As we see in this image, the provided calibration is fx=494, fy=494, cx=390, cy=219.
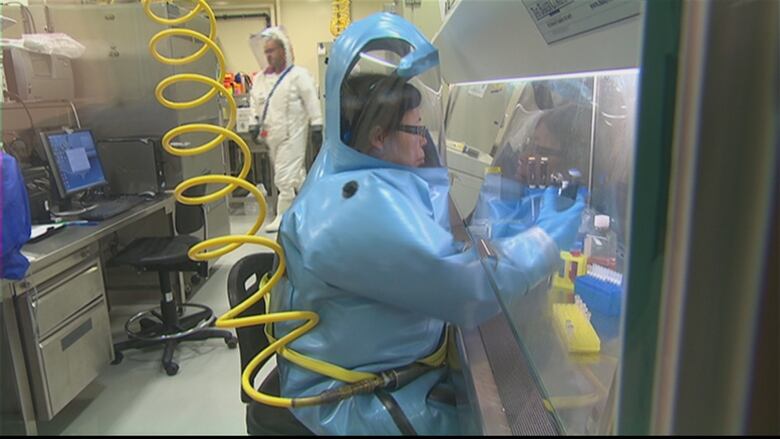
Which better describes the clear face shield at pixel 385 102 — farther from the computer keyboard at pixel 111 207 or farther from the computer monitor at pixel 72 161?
the computer monitor at pixel 72 161

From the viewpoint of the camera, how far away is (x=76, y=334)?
2.13 m

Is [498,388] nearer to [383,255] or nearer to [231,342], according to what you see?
[383,255]

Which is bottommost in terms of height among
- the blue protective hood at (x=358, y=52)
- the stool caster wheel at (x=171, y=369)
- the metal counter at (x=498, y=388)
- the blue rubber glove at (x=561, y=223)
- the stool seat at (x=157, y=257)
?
the stool caster wheel at (x=171, y=369)

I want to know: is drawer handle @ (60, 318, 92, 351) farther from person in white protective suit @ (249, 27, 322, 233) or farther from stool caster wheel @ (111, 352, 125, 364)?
person in white protective suit @ (249, 27, 322, 233)

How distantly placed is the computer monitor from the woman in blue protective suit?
2095 mm

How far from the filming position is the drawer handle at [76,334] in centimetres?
206

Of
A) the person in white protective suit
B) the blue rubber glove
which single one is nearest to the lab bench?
the blue rubber glove

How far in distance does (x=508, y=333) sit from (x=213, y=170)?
A: 326cm

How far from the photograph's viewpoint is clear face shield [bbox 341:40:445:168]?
1.07m

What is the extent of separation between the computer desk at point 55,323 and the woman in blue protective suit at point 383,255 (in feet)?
4.14

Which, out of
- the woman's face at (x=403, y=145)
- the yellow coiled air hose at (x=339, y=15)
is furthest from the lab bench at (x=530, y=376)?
the yellow coiled air hose at (x=339, y=15)

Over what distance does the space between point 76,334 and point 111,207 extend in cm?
80

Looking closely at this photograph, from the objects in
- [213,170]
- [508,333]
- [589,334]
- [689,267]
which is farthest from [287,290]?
[213,170]

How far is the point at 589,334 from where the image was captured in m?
0.99
